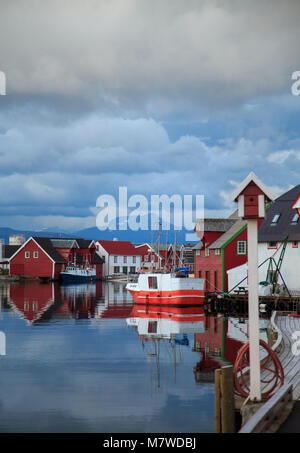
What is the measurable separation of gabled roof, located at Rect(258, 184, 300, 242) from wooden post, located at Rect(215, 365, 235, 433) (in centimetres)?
3466

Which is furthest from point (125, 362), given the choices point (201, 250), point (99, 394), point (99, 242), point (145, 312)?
point (99, 242)

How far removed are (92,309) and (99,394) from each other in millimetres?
28911

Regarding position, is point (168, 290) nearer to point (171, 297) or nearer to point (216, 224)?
point (171, 297)

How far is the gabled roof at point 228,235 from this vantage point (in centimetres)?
4903

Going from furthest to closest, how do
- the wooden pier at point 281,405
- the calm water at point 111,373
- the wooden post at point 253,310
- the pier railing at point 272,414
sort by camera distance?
the calm water at point 111,373 < the wooden post at point 253,310 < the wooden pier at point 281,405 < the pier railing at point 272,414

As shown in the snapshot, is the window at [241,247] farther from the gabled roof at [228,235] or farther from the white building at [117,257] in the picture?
the white building at [117,257]

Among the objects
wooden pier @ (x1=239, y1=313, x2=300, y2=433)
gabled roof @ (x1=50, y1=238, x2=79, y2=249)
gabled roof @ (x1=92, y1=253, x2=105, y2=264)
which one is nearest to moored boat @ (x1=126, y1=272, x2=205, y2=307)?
wooden pier @ (x1=239, y1=313, x2=300, y2=433)

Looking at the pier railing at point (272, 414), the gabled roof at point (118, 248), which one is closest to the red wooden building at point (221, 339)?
the pier railing at point (272, 414)

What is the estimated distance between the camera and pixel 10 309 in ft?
143

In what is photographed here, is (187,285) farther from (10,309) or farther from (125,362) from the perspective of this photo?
(125,362)

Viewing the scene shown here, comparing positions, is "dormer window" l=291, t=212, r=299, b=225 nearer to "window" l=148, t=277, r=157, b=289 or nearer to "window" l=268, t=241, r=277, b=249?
"window" l=268, t=241, r=277, b=249

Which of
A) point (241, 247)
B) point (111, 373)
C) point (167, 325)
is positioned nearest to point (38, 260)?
point (241, 247)

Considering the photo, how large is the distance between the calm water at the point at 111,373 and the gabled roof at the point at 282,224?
13020 mm

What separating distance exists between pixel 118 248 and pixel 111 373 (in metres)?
100
